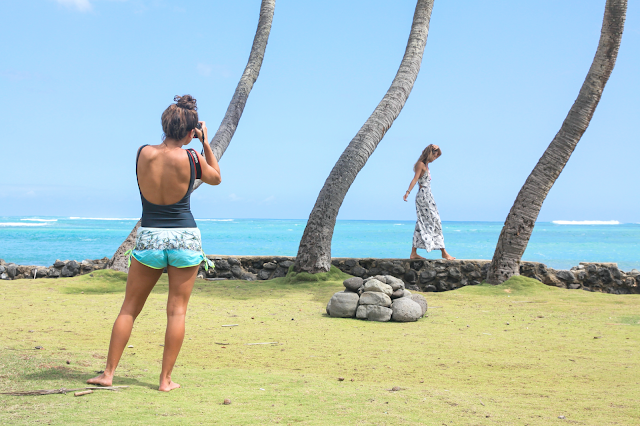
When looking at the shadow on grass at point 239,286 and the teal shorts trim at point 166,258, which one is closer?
the teal shorts trim at point 166,258

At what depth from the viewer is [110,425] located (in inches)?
117

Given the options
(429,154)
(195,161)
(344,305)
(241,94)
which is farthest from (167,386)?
(241,94)

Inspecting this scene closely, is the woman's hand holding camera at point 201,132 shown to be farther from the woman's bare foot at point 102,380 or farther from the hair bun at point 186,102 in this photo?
the woman's bare foot at point 102,380

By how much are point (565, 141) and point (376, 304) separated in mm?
5166

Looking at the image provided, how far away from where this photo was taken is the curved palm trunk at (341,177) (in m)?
10.3

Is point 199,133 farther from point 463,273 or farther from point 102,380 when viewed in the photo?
point 463,273

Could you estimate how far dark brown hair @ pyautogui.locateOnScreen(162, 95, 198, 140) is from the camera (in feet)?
12.6

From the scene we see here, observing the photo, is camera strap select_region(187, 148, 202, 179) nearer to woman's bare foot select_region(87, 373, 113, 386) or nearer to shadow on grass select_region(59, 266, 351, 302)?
woman's bare foot select_region(87, 373, 113, 386)

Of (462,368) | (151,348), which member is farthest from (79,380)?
(462,368)

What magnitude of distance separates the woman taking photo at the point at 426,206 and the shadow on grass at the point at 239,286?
1.87m

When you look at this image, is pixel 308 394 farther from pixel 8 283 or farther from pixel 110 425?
pixel 8 283

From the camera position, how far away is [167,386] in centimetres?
379

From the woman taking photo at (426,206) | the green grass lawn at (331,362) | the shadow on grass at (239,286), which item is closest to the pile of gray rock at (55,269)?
the shadow on grass at (239,286)

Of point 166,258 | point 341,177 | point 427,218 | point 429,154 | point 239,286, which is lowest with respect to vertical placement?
point 239,286
